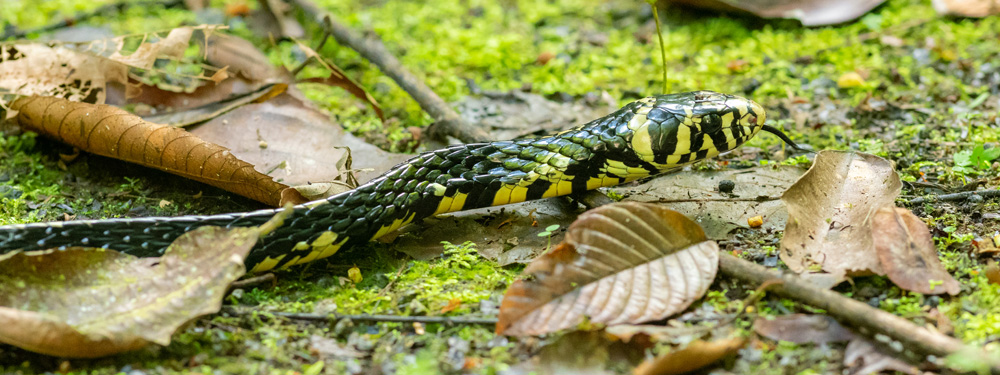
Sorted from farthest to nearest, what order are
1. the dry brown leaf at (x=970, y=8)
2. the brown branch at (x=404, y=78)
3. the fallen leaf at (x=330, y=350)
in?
1. the dry brown leaf at (x=970, y=8)
2. the brown branch at (x=404, y=78)
3. the fallen leaf at (x=330, y=350)

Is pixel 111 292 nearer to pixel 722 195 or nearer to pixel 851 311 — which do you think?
pixel 851 311

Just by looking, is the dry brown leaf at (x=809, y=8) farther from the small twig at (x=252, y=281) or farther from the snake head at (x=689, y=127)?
the small twig at (x=252, y=281)

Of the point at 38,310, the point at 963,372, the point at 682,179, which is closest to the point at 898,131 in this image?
the point at 682,179

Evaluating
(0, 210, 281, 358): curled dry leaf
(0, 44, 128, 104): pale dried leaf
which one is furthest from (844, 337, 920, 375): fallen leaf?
(0, 44, 128, 104): pale dried leaf

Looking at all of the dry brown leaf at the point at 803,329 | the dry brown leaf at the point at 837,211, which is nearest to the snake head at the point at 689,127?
the dry brown leaf at the point at 837,211

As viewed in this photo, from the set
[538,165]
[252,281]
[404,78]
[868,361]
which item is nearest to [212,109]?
[404,78]

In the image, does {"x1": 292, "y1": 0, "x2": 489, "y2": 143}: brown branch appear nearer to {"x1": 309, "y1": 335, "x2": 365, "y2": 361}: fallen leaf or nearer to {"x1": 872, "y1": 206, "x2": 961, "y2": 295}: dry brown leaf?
{"x1": 309, "y1": 335, "x2": 365, "y2": 361}: fallen leaf
